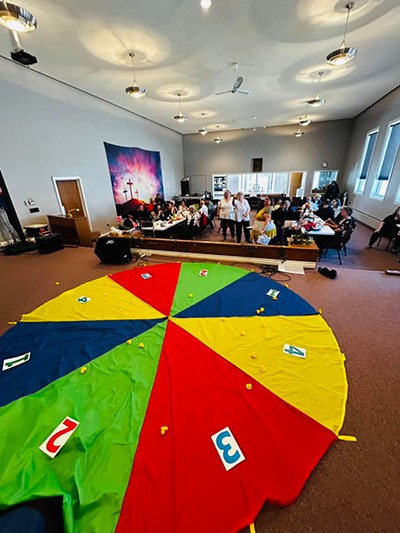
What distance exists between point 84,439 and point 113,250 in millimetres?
3738

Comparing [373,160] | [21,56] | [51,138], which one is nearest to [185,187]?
[51,138]

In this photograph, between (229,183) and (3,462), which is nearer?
(3,462)

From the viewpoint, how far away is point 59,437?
1691 mm

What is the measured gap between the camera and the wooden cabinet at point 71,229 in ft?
19.9

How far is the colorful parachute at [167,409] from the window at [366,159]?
9.18 m

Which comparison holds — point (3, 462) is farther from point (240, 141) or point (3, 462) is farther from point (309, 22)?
point (240, 141)

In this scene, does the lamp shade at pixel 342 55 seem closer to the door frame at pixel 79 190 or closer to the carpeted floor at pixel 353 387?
the carpeted floor at pixel 353 387

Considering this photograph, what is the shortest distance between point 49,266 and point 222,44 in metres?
5.71

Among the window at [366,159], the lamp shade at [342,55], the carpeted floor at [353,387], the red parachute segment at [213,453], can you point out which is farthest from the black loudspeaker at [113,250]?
the window at [366,159]

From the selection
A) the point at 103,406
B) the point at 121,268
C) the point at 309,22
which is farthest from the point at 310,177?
the point at 103,406

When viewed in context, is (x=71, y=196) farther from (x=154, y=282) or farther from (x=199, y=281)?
(x=199, y=281)

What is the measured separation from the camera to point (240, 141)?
12906 millimetres

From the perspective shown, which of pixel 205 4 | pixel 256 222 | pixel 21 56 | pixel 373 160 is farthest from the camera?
pixel 373 160

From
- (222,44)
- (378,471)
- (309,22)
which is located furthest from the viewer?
(222,44)
